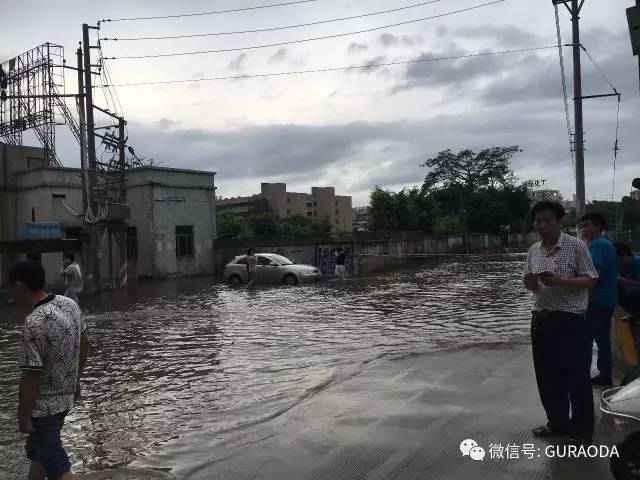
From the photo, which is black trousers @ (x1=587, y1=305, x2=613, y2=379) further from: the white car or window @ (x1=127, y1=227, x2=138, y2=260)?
window @ (x1=127, y1=227, x2=138, y2=260)

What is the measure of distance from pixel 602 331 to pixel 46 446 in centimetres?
514

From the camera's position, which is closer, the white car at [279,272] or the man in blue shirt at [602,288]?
the man in blue shirt at [602,288]

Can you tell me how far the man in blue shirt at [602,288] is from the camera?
5.57 metres

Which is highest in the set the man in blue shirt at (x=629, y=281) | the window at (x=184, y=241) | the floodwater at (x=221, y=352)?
the window at (x=184, y=241)

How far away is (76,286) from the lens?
12500mm

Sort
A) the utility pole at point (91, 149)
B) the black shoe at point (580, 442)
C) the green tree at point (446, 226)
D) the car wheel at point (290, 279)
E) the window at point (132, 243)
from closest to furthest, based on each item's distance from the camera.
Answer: the black shoe at point (580, 442) → the utility pole at point (91, 149) → the car wheel at point (290, 279) → the window at point (132, 243) → the green tree at point (446, 226)

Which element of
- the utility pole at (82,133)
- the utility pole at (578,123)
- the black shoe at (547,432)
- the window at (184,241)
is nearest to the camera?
the black shoe at (547,432)

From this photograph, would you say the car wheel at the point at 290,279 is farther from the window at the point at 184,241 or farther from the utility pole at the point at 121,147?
the window at the point at 184,241

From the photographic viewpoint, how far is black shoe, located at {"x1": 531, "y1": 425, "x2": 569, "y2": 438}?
4775mm

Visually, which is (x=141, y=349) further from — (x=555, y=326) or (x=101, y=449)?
(x=555, y=326)

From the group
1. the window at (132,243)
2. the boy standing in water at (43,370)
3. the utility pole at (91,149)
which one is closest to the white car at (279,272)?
the utility pole at (91,149)

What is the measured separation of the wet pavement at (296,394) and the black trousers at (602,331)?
2.58 ft

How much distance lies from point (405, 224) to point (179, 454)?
48.2 meters

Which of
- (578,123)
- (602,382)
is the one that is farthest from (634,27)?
(578,123)
